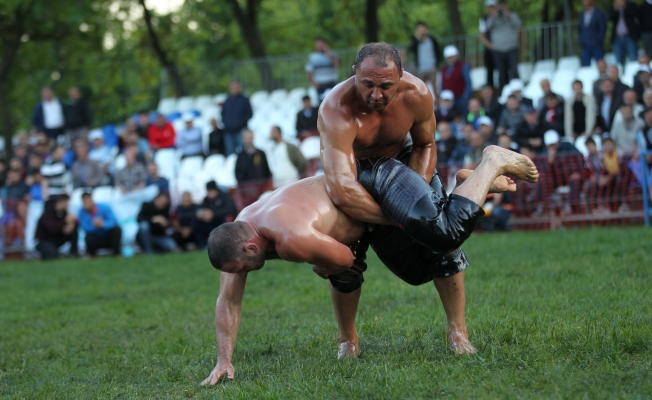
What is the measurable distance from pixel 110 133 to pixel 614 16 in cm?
1080

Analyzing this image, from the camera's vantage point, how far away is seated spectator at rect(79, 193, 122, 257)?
48.5 feet

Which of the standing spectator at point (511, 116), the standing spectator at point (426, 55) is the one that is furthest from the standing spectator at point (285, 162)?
the standing spectator at point (511, 116)

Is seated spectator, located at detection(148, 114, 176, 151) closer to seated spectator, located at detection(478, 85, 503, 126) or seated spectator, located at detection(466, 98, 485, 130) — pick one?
seated spectator, located at detection(466, 98, 485, 130)

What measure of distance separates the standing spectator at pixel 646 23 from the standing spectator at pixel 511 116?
10.3 ft

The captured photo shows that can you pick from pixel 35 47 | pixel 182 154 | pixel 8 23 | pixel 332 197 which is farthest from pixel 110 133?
pixel 332 197

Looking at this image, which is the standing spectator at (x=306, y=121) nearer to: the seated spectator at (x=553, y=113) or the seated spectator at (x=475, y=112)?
the seated spectator at (x=475, y=112)

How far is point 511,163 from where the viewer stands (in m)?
5.28

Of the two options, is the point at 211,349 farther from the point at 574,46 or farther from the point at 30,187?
the point at 574,46

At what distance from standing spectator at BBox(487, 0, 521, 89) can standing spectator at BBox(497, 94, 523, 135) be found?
7.45ft

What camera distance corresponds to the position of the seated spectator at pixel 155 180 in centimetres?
1527

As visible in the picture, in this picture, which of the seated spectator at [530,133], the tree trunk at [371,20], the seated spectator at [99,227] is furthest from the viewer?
the tree trunk at [371,20]

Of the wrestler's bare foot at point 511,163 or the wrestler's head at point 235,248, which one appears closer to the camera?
the wrestler's head at point 235,248

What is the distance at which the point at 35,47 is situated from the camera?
2752 cm

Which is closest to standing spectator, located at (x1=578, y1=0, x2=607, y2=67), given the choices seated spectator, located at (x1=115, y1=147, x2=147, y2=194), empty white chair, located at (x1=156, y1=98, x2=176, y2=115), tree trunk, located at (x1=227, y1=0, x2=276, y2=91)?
tree trunk, located at (x1=227, y1=0, x2=276, y2=91)
